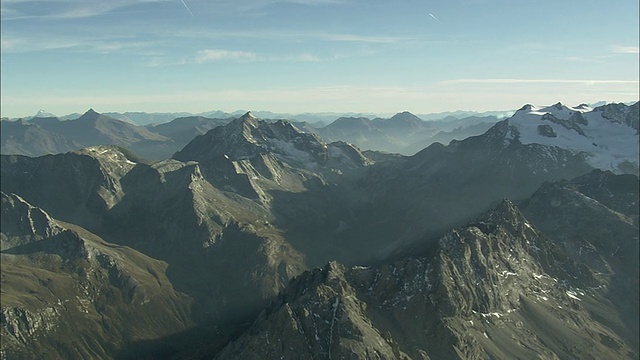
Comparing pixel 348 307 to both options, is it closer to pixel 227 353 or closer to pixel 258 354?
pixel 258 354

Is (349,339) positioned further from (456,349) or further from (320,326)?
(456,349)

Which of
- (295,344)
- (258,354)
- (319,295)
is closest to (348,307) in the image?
(319,295)

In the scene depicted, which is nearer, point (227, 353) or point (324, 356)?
point (324, 356)

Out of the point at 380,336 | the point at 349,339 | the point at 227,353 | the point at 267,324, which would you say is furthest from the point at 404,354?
the point at 227,353

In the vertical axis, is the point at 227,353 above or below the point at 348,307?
below

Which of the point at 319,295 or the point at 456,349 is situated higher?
the point at 319,295

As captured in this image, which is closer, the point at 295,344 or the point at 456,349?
the point at 295,344

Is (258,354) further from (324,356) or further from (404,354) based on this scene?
(404,354)

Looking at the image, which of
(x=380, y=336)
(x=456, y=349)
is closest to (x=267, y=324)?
(x=380, y=336)
